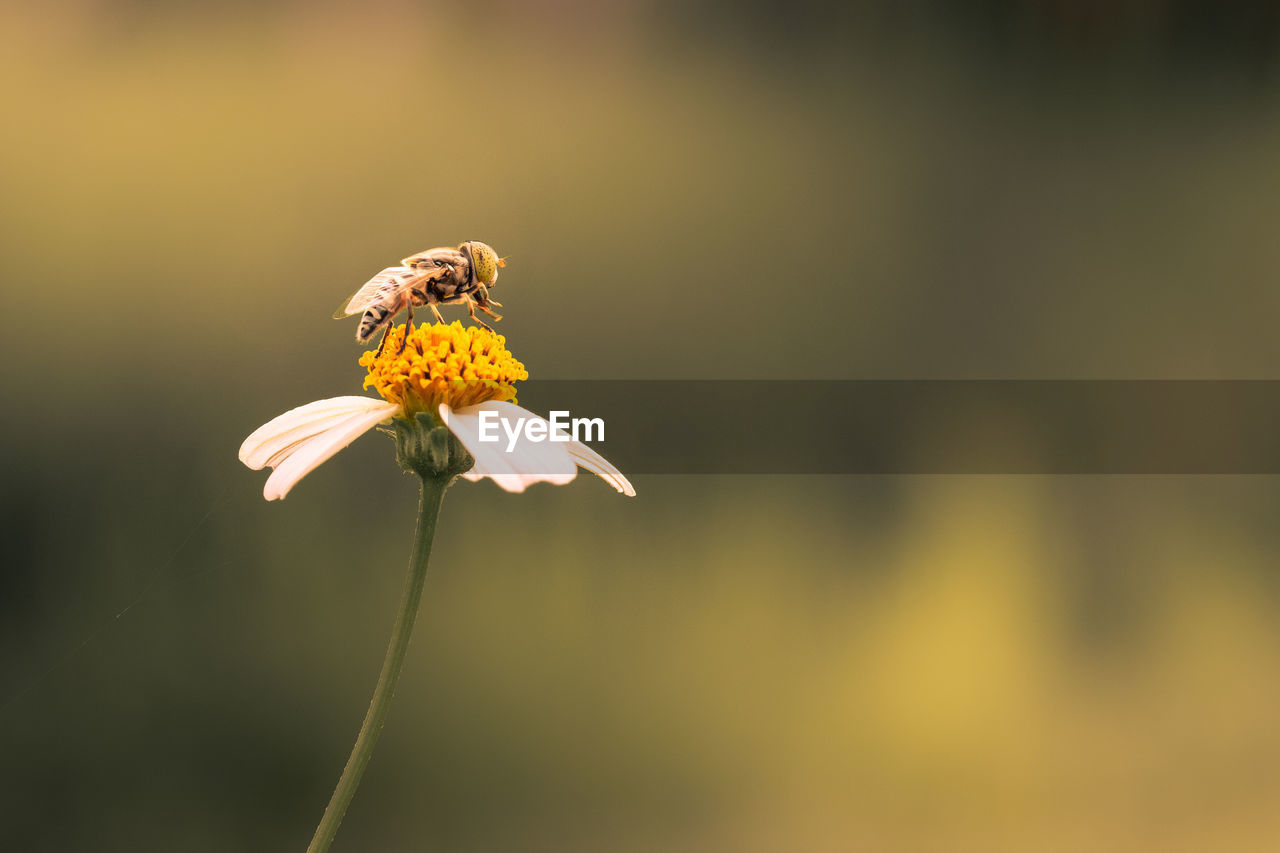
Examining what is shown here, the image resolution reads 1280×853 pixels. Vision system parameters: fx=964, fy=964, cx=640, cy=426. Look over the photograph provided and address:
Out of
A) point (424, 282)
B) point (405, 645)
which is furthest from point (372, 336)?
point (405, 645)

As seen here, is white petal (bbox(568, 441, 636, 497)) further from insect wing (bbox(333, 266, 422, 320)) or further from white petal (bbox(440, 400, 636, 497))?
insect wing (bbox(333, 266, 422, 320))

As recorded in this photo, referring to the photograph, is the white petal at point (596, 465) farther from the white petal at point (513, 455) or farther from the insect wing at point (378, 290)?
the insect wing at point (378, 290)

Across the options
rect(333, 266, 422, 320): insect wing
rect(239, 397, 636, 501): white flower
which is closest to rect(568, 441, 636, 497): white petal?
rect(239, 397, 636, 501): white flower

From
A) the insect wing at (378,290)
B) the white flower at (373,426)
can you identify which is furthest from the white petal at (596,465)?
the insect wing at (378,290)

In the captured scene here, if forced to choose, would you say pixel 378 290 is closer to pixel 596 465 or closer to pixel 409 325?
pixel 409 325

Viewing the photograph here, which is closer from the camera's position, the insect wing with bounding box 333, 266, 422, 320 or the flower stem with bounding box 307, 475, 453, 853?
the flower stem with bounding box 307, 475, 453, 853
